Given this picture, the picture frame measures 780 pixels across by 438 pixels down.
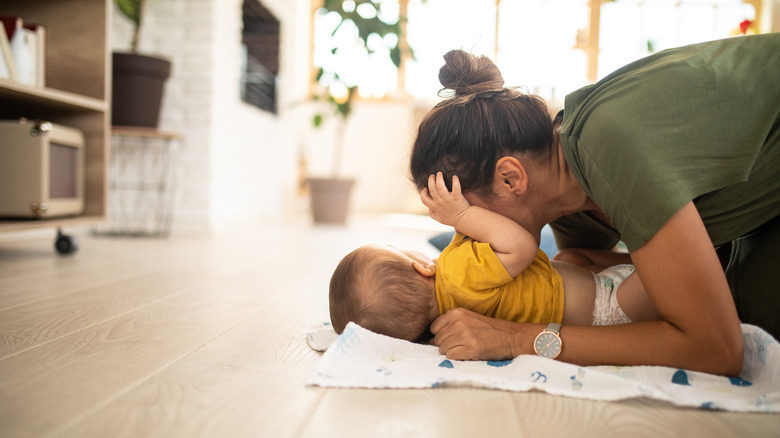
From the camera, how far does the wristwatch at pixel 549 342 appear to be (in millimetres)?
924

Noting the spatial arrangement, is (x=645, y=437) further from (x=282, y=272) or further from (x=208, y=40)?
(x=208, y=40)

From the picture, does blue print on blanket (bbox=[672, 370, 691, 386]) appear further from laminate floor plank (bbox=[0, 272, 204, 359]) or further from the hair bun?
laminate floor plank (bbox=[0, 272, 204, 359])

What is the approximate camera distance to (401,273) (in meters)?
1.05

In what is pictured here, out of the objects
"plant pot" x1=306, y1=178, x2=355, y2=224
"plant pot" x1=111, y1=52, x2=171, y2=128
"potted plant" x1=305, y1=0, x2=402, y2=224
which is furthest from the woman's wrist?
"plant pot" x1=306, y1=178, x2=355, y2=224

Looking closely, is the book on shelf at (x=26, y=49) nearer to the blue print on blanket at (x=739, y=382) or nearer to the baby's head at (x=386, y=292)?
the baby's head at (x=386, y=292)

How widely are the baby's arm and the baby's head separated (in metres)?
0.12

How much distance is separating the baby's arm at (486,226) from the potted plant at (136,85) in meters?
2.57

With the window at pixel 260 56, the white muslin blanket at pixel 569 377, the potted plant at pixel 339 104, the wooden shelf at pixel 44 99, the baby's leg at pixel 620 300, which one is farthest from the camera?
the window at pixel 260 56

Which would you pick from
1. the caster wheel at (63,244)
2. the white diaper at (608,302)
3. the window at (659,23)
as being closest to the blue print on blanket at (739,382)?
the white diaper at (608,302)

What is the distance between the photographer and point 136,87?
3.06 m

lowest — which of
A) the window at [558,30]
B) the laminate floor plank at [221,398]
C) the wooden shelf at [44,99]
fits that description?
the laminate floor plank at [221,398]

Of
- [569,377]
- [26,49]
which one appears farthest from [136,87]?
[569,377]

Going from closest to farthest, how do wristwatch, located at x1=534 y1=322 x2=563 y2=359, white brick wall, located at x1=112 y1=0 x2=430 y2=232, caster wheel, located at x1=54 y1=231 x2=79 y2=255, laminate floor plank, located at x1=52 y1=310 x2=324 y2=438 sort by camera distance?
1. laminate floor plank, located at x1=52 y1=310 x2=324 y2=438
2. wristwatch, located at x1=534 y1=322 x2=563 y2=359
3. caster wheel, located at x1=54 y1=231 x2=79 y2=255
4. white brick wall, located at x1=112 y1=0 x2=430 y2=232

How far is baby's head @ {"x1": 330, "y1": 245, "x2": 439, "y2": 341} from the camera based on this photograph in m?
1.04
